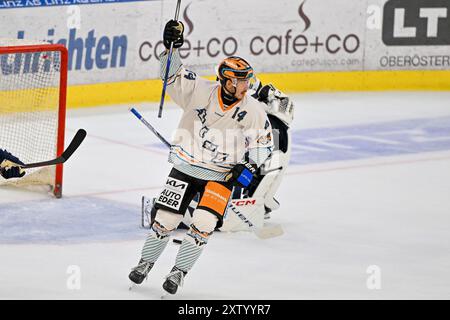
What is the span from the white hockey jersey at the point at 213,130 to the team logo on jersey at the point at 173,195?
10 centimetres

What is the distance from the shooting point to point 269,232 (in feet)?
24.2

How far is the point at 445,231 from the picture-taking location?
7645 mm

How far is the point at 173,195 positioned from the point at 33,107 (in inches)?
115

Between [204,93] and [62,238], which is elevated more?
[204,93]

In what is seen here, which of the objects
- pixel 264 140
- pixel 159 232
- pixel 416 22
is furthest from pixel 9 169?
pixel 416 22

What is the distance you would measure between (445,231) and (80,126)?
14.1 ft

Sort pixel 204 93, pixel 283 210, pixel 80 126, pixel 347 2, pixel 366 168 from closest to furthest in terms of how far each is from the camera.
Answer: pixel 204 93 < pixel 283 210 < pixel 366 168 < pixel 80 126 < pixel 347 2

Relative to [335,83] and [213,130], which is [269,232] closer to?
[213,130]

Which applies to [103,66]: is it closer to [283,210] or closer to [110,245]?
[283,210]

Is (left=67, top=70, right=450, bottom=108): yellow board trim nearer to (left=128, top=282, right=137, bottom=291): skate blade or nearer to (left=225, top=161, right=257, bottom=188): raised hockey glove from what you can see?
(left=128, top=282, right=137, bottom=291): skate blade

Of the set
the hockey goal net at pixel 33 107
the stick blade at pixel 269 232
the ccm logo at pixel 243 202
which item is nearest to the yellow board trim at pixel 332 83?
the hockey goal net at pixel 33 107

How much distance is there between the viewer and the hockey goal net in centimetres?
829

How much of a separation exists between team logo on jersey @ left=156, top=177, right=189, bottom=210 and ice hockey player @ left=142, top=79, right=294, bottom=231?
1256 millimetres
